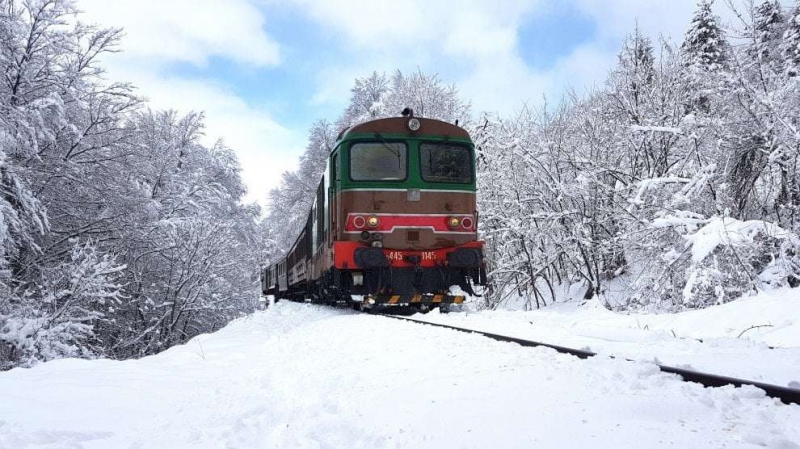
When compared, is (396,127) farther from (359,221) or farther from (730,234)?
(730,234)

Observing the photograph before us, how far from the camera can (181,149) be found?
22562 mm

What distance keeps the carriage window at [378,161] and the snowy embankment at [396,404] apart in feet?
14.5

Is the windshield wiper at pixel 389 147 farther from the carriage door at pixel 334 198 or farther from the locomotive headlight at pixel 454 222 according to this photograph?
the locomotive headlight at pixel 454 222

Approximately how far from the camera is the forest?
8406mm

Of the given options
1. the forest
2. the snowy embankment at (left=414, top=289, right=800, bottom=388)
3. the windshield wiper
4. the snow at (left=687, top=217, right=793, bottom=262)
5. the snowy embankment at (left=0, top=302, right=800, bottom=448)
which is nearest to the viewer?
the snowy embankment at (left=0, top=302, right=800, bottom=448)

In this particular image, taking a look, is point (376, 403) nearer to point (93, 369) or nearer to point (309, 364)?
point (309, 364)

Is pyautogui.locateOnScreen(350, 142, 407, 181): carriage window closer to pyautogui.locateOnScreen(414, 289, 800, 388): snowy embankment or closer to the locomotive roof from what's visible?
the locomotive roof

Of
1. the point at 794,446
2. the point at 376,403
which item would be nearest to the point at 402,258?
the point at 376,403

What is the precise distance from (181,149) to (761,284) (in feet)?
68.2

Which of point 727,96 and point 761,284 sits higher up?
point 727,96

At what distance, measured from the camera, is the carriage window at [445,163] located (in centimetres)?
962

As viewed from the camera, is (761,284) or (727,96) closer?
(761,284)

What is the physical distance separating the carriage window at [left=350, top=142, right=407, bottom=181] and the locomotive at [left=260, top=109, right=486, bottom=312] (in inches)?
0.7

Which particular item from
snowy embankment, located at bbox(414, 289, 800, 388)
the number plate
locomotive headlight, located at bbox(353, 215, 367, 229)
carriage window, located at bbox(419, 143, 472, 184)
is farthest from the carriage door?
snowy embankment, located at bbox(414, 289, 800, 388)
